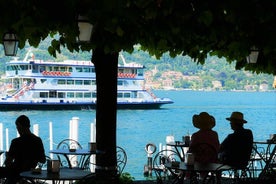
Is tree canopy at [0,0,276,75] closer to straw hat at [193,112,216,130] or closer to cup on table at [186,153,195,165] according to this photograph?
straw hat at [193,112,216,130]

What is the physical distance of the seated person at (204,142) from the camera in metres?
6.68

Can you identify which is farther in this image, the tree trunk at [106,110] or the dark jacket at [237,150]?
the dark jacket at [237,150]

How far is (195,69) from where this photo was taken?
85375 millimetres

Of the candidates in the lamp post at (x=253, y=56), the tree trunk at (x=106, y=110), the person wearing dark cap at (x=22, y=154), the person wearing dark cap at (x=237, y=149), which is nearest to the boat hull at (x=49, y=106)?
the lamp post at (x=253, y=56)

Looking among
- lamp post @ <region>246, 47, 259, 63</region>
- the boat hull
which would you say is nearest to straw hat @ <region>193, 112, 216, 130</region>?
lamp post @ <region>246, 47, 259, 63</region>

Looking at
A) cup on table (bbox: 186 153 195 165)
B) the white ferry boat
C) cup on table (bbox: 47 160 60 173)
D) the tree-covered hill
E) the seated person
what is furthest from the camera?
the tree-covered hill

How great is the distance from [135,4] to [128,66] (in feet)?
162

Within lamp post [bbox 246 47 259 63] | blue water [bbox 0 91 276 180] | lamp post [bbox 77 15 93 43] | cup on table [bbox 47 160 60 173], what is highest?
lamp post [bbox 77 15 93 43]

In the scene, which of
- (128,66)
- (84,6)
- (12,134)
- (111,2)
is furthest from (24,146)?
(128,66)

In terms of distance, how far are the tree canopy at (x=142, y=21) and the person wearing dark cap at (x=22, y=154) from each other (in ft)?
3.03

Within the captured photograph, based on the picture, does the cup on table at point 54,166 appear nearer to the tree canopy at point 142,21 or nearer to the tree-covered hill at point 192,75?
the tree canopy at point 142,21

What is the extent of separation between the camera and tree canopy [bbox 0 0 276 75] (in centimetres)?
415

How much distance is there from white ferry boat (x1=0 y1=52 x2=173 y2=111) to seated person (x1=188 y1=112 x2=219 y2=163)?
150ft

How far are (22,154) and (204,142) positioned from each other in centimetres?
201
